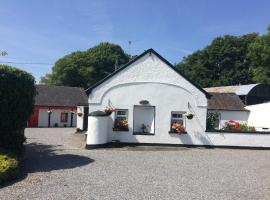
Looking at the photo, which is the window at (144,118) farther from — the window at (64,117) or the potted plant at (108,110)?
the window at (64,117)

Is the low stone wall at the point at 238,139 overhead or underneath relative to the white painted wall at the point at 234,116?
underneath

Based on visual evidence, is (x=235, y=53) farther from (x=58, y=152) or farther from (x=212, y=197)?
(x=212, y=197)

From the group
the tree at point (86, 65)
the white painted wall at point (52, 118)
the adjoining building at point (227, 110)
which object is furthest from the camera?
the tree at point (86, 65)

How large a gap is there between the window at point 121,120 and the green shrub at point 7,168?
30.2 ft

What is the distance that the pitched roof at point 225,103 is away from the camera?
101 ft

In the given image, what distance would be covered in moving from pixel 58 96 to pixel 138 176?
33.4 m

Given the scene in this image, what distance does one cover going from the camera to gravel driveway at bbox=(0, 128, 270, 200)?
29.4 feet

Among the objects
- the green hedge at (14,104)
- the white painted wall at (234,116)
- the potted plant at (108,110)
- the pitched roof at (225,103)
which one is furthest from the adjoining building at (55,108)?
the green hedge at (14,104)

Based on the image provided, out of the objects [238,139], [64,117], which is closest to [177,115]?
[238,139]

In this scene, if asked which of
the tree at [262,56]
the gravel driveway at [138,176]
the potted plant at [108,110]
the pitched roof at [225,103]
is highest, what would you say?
the tree at [262,56]

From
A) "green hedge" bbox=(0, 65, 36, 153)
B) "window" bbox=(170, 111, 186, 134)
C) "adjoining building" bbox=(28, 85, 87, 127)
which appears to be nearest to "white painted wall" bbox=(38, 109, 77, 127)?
"adjoining building" bbox=(28, 85, 87, 127)

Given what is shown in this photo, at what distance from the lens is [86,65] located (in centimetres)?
6106

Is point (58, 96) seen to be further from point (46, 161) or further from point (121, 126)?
point (46, 161)

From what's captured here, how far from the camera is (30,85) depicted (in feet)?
43.9
